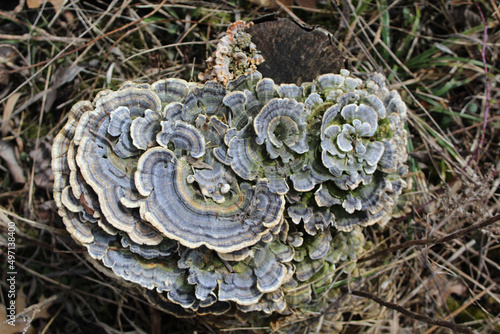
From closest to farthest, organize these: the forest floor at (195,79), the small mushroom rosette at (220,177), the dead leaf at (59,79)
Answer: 1. the small mushroom rosette at (220,177)
2. the forest floor at (195,79)
3. the dead leaf at (59,79)

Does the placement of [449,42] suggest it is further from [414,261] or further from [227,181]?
[227,181]

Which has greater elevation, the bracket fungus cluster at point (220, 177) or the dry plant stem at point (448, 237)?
the bracket fungus cluster at point (220, 177)

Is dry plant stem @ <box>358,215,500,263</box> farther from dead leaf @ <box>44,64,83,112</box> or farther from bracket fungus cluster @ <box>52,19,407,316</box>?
dead leaf @ <box>44,64,83,112</box>

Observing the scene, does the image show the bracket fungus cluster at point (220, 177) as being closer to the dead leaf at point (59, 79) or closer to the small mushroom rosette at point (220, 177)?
the small mushroom rosette at point (220, 177)

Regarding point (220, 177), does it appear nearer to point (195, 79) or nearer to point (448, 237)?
point (195, 79)

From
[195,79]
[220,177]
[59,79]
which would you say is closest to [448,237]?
[220,177]

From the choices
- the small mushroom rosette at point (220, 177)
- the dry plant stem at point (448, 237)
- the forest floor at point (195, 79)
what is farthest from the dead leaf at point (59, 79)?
the dry plant stem at point (448, 237)

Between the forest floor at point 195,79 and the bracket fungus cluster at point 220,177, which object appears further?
the forest floor at point 195,79

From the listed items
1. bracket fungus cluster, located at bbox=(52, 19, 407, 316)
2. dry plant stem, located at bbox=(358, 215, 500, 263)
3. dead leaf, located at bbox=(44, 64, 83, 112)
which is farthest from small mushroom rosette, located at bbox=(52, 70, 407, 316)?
dead leaf, located at bbox=(44, 64, 83, 112)

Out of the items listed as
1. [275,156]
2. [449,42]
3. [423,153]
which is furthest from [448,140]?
[275,156]
